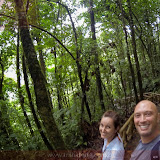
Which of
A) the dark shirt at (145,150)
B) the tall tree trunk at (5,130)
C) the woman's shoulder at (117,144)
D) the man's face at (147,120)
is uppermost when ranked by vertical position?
the man's face at (147,120)

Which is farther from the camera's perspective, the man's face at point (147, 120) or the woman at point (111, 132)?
the woman at point (111, 132)

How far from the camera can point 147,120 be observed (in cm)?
128

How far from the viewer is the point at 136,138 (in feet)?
18.7

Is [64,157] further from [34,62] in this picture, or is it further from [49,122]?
[34,62]

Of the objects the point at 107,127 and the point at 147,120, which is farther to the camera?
the point at 107,127

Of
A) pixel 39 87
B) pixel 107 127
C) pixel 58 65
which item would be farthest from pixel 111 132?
pixel 58 65

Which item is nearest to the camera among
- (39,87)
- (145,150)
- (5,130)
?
(145,150)

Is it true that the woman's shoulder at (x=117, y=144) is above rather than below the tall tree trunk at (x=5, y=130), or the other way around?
above

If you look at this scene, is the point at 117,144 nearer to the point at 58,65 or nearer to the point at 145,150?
the point at 145,150

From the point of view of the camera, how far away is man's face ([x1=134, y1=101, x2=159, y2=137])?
1.27 meters

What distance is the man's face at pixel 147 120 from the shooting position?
1273 mm

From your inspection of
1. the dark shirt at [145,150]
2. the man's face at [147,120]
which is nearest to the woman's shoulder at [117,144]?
the dark shirt at [145,150]

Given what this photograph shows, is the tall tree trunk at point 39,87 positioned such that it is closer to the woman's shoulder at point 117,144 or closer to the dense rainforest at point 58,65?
the dense rainforest at point 58,65

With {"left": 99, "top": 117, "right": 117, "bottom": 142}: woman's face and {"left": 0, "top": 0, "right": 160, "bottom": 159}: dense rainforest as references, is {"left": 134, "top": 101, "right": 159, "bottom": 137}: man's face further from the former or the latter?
{"left": 0, "top": 0, "right": 160, "bottom": 159}: dense rainforest
